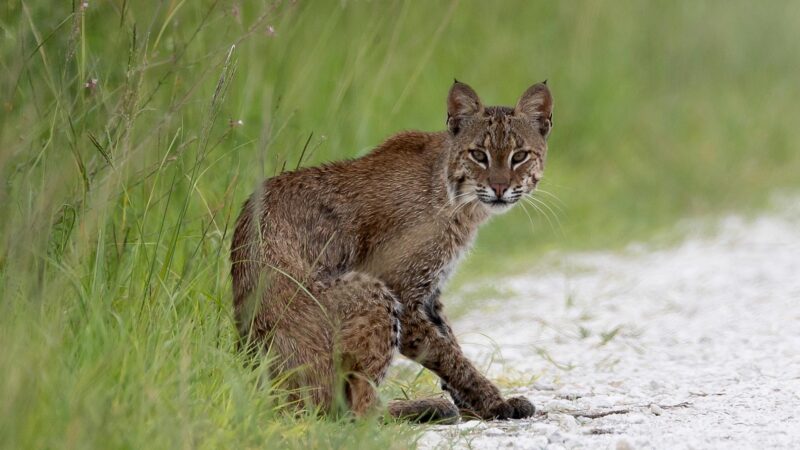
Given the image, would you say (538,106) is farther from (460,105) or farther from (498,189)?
(498,189)

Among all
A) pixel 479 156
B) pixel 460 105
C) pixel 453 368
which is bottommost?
pixel 453 368

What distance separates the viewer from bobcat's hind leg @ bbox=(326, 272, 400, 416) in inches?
198

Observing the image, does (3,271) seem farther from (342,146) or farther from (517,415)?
(342,146)

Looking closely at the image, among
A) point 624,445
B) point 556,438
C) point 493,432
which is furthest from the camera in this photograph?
point 493,432

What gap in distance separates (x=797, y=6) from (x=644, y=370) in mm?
10555

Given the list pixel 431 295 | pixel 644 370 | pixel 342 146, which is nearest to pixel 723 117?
pixel 342 146

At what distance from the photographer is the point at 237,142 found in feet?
21.2

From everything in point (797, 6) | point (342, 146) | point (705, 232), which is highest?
point (797, 6)

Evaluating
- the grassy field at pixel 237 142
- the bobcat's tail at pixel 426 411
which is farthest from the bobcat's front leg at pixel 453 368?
the grassy field at pixel 237 142

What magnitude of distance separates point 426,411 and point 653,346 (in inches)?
84.8

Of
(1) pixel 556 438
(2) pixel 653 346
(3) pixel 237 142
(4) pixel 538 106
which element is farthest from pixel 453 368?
(2) pixel 653 346

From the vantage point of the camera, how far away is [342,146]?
784 centimetres

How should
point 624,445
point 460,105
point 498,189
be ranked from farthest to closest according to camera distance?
1. point 460,105
2. point 498,189
3. point 624,445

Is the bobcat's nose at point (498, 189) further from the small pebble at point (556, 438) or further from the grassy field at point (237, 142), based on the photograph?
the small pebble at point (556, 438)
